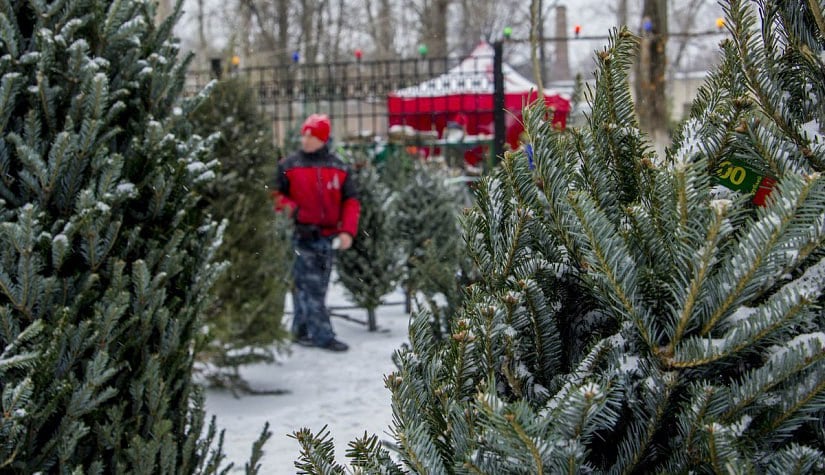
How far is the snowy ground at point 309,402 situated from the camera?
4930mm

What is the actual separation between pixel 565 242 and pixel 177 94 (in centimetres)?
159

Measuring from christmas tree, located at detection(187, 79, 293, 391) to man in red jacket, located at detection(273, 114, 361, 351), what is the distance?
2.24 ft

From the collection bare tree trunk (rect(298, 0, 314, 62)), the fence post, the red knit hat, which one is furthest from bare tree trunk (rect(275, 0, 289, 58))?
the red knit hat

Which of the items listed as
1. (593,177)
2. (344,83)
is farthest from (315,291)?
(593,177)

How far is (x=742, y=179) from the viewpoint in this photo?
128 cm

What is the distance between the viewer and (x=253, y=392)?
615 cm

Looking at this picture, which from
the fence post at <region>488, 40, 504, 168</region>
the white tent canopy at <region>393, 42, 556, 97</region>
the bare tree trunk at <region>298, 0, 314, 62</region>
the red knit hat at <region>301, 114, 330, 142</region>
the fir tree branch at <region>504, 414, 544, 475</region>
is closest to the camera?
the fir tree branch at <region>504, 414, 544, 475</region>

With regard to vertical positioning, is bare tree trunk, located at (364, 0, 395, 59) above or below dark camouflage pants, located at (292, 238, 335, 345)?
above

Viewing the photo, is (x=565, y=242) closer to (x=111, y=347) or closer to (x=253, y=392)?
(x=111, y=347)

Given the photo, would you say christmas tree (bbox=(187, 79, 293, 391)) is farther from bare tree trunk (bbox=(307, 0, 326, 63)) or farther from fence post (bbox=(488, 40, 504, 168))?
bare tree trunk (bbox=(307, 0, 326, 63))

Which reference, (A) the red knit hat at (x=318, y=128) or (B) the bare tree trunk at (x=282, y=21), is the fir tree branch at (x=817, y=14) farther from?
(B) the bare tree trunk at (x=282, y=21)

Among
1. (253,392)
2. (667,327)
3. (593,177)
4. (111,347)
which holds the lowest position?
(253,392)

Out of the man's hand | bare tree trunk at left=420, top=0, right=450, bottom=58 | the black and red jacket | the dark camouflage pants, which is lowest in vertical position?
the dark camouflage pants

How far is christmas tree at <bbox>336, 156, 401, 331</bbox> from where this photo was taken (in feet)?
26.5
